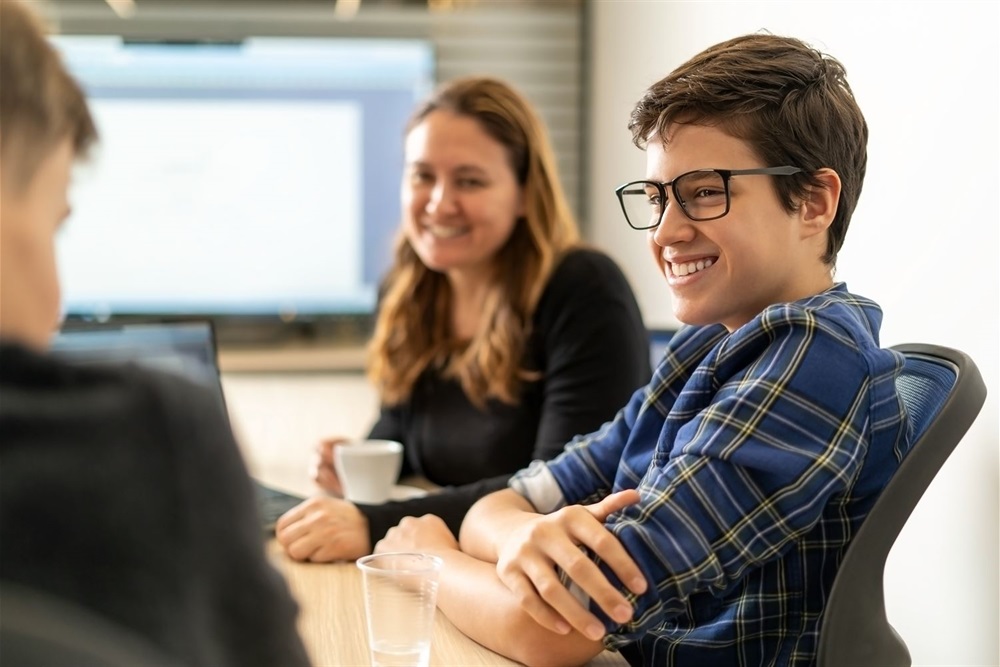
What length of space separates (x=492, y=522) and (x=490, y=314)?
0.71m

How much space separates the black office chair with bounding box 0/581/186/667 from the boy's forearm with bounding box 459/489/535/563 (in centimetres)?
71

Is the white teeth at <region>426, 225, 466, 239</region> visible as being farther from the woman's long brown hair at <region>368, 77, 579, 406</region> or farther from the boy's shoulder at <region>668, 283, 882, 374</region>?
the boy's shoulder at <region>668, 283, 882, 374</region>

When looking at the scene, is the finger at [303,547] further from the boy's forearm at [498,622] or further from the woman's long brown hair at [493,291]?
the woman's long brown hair at [493,291]

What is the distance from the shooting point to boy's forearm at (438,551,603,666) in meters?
0.93

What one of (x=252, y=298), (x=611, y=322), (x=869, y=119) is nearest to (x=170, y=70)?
(x=252, y=298)

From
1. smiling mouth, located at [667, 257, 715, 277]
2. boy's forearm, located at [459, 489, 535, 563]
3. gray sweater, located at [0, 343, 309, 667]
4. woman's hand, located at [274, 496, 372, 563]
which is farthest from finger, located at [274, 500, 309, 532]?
gray sweater, located at [0, 343, 309, 667]

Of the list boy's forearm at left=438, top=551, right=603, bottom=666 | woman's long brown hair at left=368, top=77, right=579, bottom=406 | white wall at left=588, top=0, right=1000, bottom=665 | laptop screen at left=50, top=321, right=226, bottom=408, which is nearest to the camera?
boy's forearm at left=438, top=551, right=603, bottom=666

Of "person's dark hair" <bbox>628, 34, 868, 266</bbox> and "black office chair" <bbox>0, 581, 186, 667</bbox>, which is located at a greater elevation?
"person's dark hair" <bbox>628, 34, 868, 266</bbox>

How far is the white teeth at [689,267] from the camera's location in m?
1.02

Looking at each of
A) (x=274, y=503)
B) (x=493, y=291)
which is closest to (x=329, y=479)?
(x=274, y=503)

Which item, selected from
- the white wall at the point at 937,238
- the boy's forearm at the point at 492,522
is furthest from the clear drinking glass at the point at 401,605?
the white wall at the point at 937,238

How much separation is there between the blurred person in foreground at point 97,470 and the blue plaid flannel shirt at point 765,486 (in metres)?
0.37

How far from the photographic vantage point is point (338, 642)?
1.01 metres

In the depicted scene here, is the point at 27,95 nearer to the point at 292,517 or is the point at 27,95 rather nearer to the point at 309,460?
the point at 292,517
